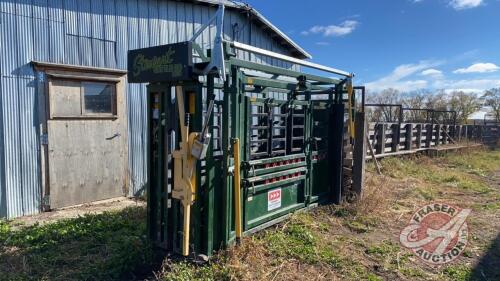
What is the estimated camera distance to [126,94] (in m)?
7.21

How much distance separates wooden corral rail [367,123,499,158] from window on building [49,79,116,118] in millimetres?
6908

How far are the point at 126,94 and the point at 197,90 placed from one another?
160 inches

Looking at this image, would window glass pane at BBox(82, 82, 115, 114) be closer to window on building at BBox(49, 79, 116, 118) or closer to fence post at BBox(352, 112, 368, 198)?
window on building at BBox(49, 79, 116, 118)

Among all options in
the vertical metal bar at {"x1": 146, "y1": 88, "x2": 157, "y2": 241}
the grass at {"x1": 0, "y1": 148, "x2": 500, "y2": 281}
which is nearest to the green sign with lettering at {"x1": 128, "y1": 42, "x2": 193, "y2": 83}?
the vertical metal bar at {"x1": 146, "y1": 88, "x2": 157, "y2": 241}

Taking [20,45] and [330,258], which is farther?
[20,45]

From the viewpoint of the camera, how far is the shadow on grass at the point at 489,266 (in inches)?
158

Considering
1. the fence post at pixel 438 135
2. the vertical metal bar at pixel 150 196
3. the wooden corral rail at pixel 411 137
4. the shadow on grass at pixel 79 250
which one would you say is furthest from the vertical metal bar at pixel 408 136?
the vertical metal bar at pixel 150 196

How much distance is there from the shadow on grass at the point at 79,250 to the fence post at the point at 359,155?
12.1 ft

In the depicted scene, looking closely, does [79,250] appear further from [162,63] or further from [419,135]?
[419,135]

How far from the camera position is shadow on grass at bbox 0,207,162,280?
3.79 metres

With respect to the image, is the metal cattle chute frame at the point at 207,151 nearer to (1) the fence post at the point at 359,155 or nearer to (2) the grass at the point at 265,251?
(2) the grass at the point at 265,251

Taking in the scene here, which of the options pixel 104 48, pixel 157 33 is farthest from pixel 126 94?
pixel 157 33

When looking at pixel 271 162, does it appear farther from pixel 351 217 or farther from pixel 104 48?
pixel 104 48

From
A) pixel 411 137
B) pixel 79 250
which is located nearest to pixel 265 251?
pixel 79 250
